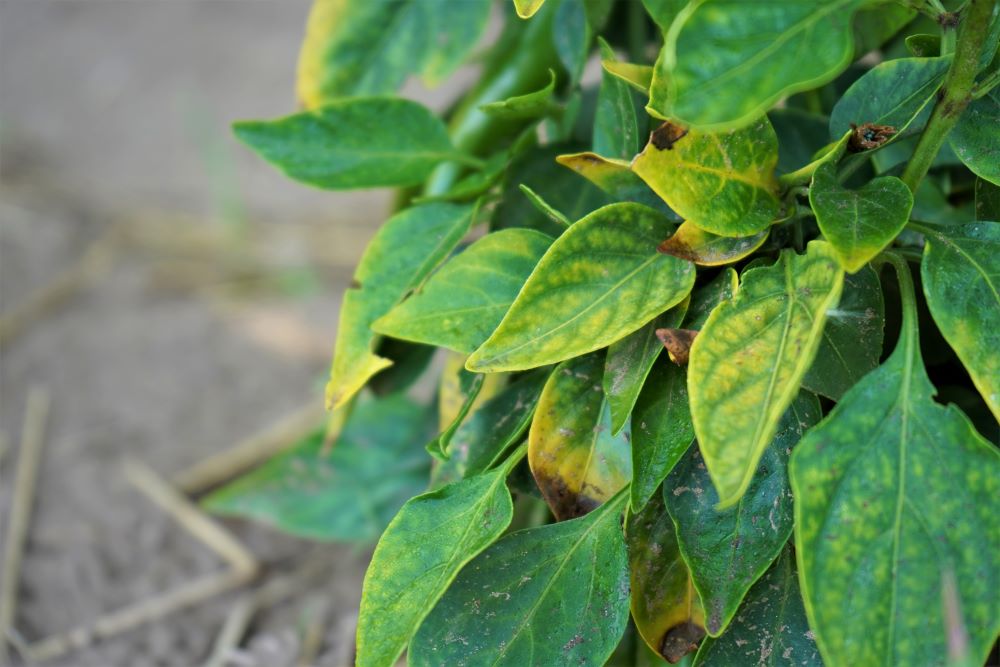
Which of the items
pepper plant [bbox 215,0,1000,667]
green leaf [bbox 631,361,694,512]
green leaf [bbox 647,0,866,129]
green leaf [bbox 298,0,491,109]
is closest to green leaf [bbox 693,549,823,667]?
pepper plant [bbox 215,0,1000,667]

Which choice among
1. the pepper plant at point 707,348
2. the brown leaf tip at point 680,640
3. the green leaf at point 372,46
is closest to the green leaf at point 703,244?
the pepper plant at point 707,348

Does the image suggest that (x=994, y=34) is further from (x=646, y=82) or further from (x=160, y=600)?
(x=160, y=600)

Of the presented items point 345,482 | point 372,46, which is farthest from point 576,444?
point 345,482

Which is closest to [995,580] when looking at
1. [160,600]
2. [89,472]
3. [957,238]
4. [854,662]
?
[854,662]

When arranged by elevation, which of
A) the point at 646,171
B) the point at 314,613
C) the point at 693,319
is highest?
the point at 646,171

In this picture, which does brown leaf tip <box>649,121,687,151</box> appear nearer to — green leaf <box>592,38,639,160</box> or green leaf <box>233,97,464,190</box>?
green leaf <box>592,38,639,160</box>
